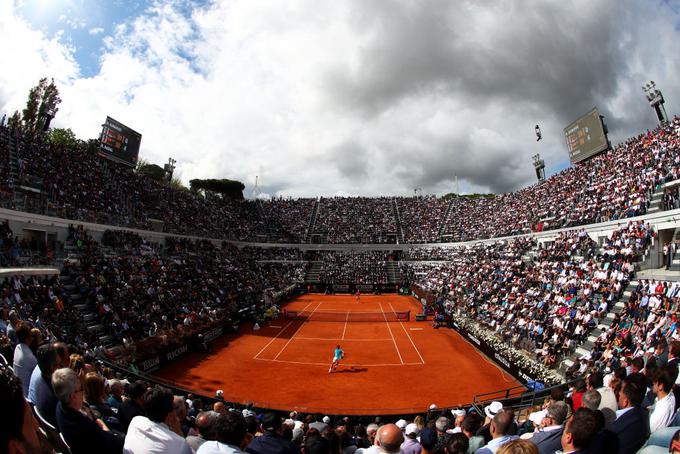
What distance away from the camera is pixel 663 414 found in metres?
5.10

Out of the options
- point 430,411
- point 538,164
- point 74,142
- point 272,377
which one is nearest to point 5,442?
point 430,411

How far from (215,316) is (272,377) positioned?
430 inches

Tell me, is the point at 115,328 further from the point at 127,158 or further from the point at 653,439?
the point at 127,158

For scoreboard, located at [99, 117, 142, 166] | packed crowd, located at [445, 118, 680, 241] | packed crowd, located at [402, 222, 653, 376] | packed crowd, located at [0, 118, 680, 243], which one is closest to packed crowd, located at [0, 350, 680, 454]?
packed crowd, located at [402, 222, 653, 376]

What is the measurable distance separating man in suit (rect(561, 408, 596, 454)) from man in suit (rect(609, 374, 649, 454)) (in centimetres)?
66

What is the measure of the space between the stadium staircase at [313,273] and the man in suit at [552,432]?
55.6 meters

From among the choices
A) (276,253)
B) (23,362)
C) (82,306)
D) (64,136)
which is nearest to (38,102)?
(64,136)

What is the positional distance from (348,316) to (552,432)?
37235 mm

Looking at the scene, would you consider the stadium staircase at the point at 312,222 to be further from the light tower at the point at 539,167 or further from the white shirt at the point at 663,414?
the white shirt at the point at 663,414

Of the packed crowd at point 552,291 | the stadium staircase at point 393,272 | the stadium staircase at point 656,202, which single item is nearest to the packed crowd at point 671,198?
the stadium staircase at point 656,202

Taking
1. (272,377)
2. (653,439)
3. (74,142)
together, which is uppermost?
(74,142)

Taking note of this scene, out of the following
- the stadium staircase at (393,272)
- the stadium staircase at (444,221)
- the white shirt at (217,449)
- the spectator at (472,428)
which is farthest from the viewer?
the stadium staircase at (444,221)

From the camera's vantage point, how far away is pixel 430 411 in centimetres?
1316

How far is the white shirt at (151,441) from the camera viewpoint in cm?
360
